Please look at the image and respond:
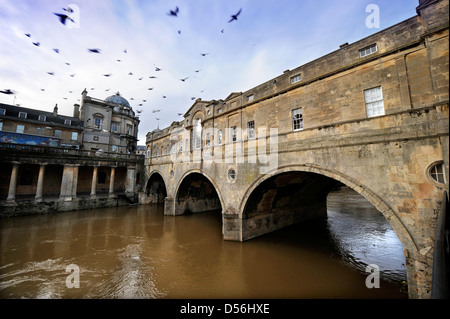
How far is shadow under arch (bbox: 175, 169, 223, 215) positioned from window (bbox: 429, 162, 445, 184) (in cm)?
1418

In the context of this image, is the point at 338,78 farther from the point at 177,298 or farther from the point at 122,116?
the point at 122,116

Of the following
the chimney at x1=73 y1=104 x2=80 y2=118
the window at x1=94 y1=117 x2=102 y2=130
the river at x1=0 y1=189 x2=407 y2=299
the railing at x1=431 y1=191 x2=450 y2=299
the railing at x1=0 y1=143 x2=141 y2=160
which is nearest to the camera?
the railing at x1=431 y1=191 x2=450 y2=299

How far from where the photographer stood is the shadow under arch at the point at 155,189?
999 inches

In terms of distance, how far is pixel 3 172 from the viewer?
67.2 feet

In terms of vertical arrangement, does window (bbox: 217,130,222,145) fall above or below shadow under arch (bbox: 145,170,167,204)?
above

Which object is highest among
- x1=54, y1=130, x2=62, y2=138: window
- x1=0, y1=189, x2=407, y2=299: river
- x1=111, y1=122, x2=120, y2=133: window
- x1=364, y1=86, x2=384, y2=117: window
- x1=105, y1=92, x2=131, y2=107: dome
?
x1=105, y1=92, x2=131, y2=107: dome

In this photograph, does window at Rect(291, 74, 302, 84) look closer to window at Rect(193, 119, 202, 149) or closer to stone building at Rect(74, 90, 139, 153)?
window at Rect(193, 119, 202, 149)

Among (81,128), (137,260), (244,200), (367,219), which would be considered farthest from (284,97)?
(81,128)

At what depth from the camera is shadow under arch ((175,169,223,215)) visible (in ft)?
60.2

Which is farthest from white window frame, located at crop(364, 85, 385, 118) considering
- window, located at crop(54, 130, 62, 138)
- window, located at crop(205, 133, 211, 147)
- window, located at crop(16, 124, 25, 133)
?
window, located at crop(16, 124, 25, 133)

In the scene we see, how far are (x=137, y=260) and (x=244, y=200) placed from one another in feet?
21.2

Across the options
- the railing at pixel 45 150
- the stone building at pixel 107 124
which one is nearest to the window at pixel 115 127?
the stone building at pixel 107 124

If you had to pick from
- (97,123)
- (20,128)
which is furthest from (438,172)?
(20,128)

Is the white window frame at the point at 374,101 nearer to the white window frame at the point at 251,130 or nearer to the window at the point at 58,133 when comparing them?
the white window frame at the point at 251,130
